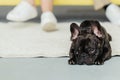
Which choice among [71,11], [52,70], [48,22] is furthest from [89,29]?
[71,11]

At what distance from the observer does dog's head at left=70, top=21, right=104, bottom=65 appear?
4.59 ft

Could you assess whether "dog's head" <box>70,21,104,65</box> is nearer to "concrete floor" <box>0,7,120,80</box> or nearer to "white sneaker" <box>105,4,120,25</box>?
"concrete floor" <box>0,7,120,80</box>

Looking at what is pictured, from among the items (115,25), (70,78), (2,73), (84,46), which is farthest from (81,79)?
(115,25)

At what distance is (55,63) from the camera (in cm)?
146

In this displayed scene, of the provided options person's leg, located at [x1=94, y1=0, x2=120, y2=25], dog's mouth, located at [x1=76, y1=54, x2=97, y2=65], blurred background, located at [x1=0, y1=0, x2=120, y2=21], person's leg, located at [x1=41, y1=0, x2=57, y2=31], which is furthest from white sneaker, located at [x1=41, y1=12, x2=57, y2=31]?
dog's mouth, located at [x1=76, y1=54, x2=97, y2=65]

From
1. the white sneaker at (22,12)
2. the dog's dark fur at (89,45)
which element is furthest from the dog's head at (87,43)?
the white sneaker at (22,12)

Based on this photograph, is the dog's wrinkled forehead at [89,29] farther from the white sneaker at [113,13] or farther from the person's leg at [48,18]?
the white sneaker at [113,13]

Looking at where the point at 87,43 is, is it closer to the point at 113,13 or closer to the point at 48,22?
the point at 48,22

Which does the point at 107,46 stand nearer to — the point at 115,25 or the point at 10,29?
the point at 115,25

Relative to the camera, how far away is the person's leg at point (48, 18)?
1.79 m

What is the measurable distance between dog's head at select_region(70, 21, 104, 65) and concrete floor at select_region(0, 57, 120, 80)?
39mm

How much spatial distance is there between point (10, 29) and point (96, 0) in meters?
0.52

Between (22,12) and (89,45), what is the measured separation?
580 millimetres

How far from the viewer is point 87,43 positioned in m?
1.40
